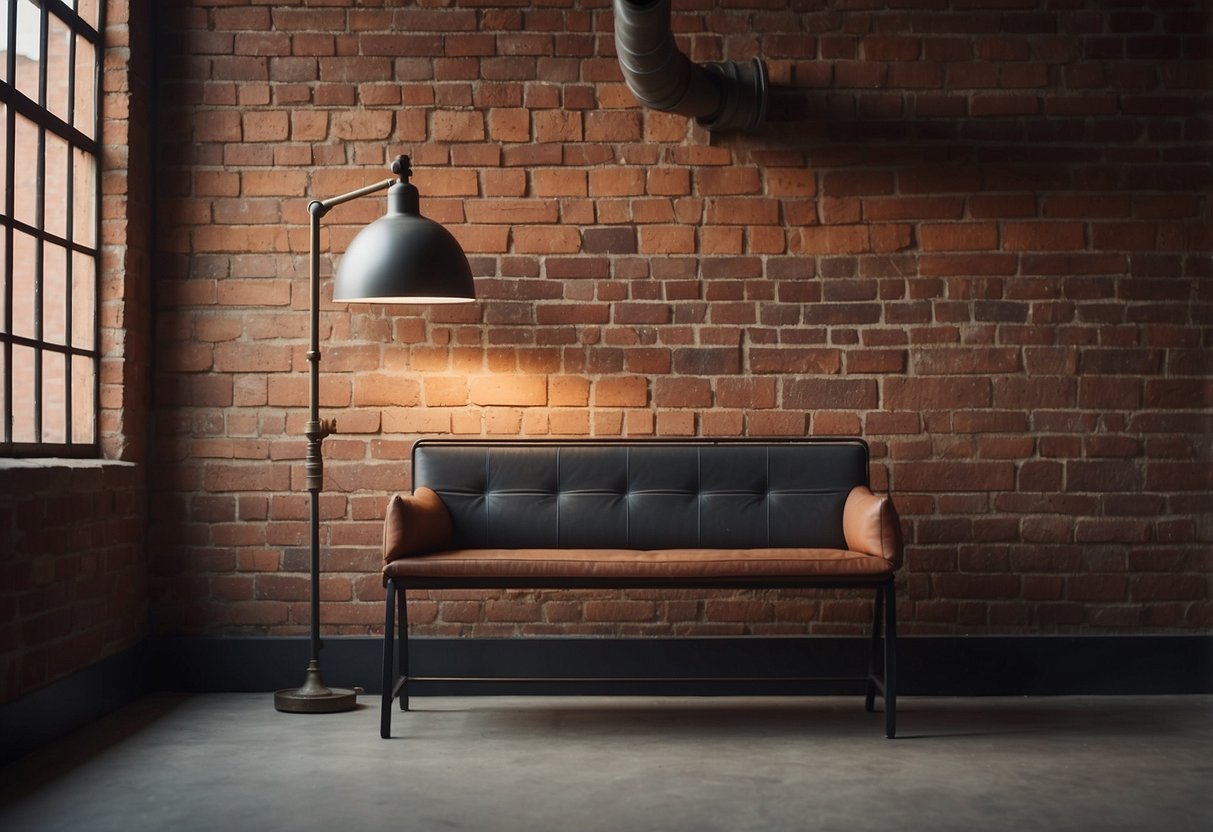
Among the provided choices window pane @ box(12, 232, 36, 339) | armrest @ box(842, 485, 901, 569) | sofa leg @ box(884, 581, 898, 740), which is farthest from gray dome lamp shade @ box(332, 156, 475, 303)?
sofa leg @ box(884, 581, 898, 740)

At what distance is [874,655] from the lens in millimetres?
4324

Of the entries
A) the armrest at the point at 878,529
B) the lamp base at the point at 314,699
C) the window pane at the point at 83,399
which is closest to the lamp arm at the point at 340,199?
the window pane at the point at 83,399

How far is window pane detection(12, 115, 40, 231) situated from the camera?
153 inches

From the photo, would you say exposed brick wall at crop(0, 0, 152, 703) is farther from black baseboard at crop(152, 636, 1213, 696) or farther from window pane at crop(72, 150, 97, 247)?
black baseboard at crop(152, 636, 1213, 696)

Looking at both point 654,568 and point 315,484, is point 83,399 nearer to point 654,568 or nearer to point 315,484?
point 315,484

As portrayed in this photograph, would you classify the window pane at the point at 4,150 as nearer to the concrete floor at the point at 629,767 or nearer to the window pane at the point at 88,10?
the window pane at the point at 88,10

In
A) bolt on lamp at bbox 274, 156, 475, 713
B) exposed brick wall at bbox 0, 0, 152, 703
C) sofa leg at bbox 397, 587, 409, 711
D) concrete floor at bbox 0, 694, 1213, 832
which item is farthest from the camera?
sofa leg at bbox 397, 587, 409, 711

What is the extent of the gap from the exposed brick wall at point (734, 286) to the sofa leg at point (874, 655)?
0.75 ft

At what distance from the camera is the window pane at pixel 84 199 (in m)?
4.35

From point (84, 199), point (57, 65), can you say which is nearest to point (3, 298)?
point (84, 199)

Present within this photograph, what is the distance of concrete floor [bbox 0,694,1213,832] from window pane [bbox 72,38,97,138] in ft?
6.61

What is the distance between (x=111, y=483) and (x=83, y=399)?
32cm

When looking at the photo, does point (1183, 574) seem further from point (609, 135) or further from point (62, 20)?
point (62, 20)

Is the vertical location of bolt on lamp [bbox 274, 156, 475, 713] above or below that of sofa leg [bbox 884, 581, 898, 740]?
above
